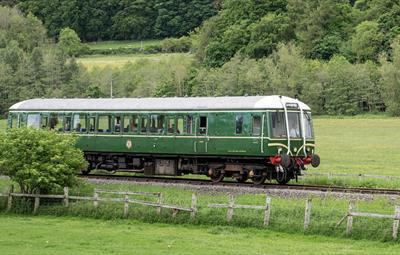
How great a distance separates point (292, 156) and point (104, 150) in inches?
398

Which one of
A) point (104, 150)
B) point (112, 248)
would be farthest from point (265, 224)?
point (104, 150)

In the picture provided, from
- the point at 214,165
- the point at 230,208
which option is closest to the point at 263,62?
the point at 214,165

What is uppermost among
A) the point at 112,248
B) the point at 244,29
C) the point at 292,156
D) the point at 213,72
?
the point at 244,29

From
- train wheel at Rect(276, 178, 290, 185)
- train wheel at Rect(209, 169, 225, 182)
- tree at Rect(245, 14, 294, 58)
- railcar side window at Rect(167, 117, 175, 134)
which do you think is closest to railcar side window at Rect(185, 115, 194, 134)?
railcar side window at Rect(167, 117, 175, 134)

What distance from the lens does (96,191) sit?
32.1 meters

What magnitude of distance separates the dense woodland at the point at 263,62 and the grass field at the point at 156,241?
73099mm

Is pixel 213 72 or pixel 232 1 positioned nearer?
pixel 213 72

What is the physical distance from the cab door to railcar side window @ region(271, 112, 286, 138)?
128 inches

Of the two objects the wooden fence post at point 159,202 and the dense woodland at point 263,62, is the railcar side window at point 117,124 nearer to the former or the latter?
the wooden fence post at point 159,202

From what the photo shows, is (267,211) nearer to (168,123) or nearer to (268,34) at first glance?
(168,123)

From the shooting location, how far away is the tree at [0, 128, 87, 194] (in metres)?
33.6

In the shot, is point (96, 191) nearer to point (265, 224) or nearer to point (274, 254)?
point (265, 224)

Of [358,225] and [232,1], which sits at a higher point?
[232,1]

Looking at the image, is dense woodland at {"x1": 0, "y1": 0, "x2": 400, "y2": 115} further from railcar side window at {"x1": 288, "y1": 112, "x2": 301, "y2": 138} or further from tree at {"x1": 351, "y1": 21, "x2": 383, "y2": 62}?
railcar side window at {"x1": 288, "y1": 112, "x2": 301, "y2": 138}
